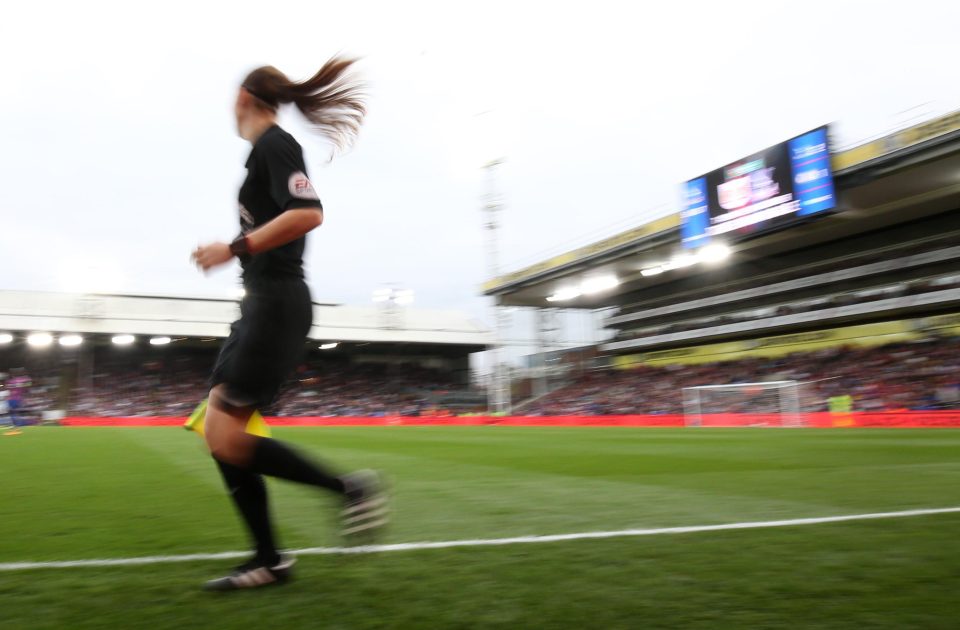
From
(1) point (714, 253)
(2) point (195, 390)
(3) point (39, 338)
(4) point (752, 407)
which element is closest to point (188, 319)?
(2) point (195, 390)

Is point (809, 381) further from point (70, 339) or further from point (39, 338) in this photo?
point (39, 338)

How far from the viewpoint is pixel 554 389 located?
4322cm

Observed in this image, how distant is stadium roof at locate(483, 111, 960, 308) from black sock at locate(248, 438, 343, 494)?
24.7 m

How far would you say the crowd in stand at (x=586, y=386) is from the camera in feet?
80.5

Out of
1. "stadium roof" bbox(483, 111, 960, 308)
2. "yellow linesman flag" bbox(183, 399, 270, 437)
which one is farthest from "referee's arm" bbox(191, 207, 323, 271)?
"stadium roof" bbox(483, 111, 960, 308)

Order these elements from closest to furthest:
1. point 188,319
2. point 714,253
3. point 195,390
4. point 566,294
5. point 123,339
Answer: point 714,253
point 566,294
point 123,339
point 188,319
point 195,390

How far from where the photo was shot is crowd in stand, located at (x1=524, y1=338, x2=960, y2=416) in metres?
23.6

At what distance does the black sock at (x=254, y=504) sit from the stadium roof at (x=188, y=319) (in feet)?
115

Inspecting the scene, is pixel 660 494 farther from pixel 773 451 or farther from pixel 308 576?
pixel 773 451

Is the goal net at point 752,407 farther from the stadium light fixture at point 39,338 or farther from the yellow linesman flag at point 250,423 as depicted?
the stadium light fixture at point 39,338

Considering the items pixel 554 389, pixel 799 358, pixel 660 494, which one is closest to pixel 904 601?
pixel 660 494

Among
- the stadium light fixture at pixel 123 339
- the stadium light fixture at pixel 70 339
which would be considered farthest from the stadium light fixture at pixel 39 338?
the stadium light fixture at pixel 123 339

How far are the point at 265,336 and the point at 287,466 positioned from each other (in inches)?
18.2

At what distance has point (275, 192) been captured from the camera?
2303 millimetres
